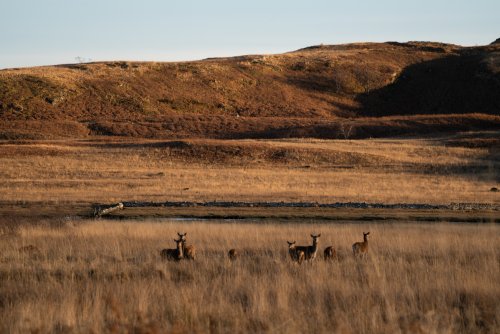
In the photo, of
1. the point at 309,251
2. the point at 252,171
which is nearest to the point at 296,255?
the point at 309,251

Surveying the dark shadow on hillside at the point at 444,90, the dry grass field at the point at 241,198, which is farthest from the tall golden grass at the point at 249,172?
the dark shadow on hillside at the point at 444,90

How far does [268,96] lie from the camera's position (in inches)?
4614

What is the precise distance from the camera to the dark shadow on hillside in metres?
116

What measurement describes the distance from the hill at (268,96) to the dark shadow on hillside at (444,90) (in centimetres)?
18

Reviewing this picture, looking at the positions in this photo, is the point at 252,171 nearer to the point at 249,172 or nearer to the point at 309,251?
the point at 249,172

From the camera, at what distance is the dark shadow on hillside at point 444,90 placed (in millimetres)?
116312

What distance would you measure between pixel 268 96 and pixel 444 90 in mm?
28734

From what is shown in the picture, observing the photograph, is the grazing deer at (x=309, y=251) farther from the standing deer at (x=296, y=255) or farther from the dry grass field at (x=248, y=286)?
the dry grass field at (x=248, y=286)

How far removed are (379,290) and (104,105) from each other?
92890 mm

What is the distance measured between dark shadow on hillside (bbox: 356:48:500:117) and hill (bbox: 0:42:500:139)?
0.59ft

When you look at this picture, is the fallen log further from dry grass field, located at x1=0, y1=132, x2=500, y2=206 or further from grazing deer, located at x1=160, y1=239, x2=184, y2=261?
grazing deer, located at x1=160, y1=239, x2=184, y2=261

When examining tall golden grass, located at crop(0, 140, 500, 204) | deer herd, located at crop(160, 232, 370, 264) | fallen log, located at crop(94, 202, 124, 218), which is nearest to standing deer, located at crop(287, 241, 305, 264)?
deer herd, located at crop(160, 232, 370, 264)

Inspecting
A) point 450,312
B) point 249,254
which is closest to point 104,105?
point 249,254

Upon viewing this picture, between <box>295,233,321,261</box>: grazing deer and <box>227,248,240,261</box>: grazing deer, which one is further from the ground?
<box>295,233,321,261</box>: grazing deer
